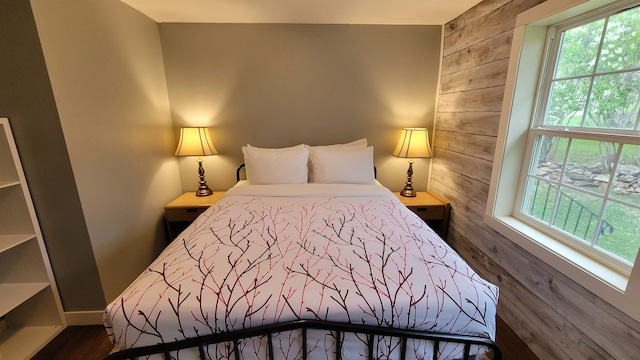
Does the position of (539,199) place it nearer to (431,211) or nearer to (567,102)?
(567,102)

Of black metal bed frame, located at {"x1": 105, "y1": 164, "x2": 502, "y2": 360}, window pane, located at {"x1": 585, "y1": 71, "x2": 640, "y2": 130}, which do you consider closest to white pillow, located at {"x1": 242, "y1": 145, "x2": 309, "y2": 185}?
black metal bed frame, located at {"x1": 105, "y1": 164, "x2": 502, "y2": 360}

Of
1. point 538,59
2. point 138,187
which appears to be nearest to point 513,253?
point 538,59

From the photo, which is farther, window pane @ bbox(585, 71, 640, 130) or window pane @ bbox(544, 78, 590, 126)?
window pane @ bbox(544, 78, 590, 126)

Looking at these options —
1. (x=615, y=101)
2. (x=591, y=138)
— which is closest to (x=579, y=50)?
(x=615, y=101)

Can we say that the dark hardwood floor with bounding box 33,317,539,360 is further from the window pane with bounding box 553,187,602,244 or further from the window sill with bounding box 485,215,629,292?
the window pane with bounding box 553,187,602,244

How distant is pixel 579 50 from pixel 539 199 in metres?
0.85

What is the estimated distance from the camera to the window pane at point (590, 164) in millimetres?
1230

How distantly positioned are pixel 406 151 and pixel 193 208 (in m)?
2.09

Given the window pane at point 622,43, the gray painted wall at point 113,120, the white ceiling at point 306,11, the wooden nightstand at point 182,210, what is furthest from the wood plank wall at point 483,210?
the gray painted wall at point 113,120

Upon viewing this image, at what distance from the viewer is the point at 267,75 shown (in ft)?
8.41

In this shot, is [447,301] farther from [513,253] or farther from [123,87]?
[123,87]

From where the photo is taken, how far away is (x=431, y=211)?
2.44 m

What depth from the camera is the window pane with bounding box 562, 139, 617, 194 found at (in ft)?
4.04

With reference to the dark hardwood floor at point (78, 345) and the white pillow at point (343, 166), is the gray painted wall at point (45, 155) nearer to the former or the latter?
the dark hardwood floor at point (78, 345)
